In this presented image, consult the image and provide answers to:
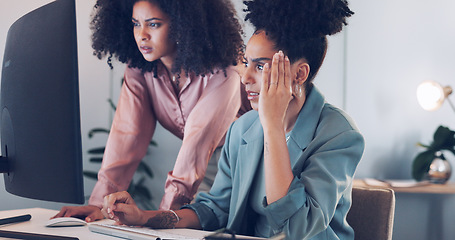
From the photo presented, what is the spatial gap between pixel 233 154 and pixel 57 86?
601mm

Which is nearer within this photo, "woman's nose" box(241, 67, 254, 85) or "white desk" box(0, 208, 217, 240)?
"white desk" box(0, 208, 217, 240)

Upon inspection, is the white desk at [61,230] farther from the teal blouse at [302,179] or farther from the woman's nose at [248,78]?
the woman's nose at [248,78]

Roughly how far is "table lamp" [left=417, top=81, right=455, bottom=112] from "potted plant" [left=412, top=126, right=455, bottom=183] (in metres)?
0.13

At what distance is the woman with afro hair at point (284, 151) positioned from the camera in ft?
3.23

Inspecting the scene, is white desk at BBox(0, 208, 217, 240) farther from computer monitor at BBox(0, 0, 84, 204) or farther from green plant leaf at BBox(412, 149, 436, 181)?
green plant leaf at BBox(412, 149, 436, 181)

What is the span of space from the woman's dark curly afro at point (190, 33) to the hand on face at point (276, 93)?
54 centimetres

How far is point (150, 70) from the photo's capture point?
67.6 inches

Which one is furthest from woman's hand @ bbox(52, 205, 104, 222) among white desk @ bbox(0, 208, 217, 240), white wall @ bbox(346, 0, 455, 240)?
white wall @ bbox(346, 0, 455, 240)

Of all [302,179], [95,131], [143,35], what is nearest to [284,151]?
[302,179]

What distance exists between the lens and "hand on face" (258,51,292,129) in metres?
1.06

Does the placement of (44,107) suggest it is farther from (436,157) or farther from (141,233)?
(436,157)

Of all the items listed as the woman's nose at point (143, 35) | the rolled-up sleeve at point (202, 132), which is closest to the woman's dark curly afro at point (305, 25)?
the rolled-up sleeve at point (202, 132)

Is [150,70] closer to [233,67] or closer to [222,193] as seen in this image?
[233,67]

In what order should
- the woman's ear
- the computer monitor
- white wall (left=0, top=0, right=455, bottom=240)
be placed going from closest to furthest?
the computer monitor
the woman's ear
white wall (left=0, top=0, right=455, bottom=240)
